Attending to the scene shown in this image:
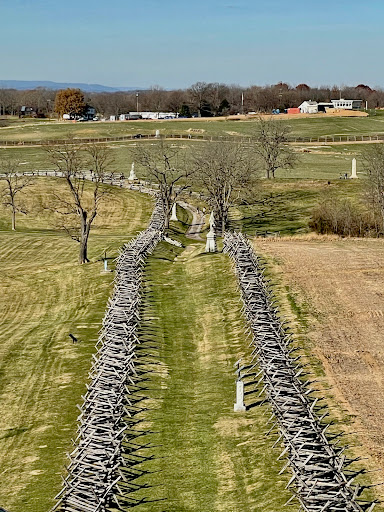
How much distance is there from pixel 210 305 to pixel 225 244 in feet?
31.7

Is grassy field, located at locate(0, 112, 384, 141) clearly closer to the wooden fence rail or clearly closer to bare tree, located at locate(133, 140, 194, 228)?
the wooden fence rail

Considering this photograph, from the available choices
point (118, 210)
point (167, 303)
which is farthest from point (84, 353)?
point (118, 210)

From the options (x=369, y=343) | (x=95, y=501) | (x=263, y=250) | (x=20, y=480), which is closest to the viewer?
(x=95, y=501)

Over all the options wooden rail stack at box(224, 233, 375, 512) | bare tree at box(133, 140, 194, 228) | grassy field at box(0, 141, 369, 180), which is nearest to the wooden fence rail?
grassy field at box(0, 141, 369, 180)

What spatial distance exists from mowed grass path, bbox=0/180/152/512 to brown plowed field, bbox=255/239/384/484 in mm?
8364

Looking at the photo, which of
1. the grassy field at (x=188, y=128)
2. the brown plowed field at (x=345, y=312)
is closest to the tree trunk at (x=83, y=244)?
the brown plowed field at (x=345, y=312)

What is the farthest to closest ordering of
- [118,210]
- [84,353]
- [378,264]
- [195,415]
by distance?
1. [118,210]
2. [378,264]
3. [84,353]
4. [195,415]

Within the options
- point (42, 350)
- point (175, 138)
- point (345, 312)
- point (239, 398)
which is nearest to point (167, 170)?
point (175, 138)

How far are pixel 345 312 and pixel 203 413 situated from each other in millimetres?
10656

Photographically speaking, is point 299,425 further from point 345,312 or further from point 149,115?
point 149,115

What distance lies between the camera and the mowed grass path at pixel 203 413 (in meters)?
21.5

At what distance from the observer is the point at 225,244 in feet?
159

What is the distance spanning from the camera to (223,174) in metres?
68.2

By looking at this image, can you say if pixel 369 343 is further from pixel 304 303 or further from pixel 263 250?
pixel 263 250
